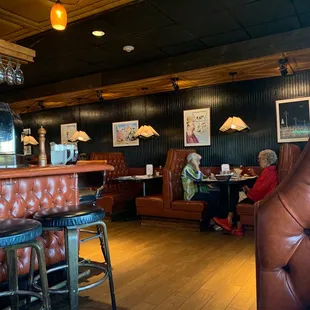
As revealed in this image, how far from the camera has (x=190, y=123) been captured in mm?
6848

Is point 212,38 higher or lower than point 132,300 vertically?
higher

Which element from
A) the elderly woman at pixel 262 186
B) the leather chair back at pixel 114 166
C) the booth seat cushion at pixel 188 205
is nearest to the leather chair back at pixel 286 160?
the elderly woman at pixel 262 186

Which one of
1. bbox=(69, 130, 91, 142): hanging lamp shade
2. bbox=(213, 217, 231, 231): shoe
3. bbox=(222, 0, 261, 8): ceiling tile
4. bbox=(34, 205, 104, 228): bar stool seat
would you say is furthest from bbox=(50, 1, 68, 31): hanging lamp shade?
bbox=(69, 130, 91, 142): hanging lamp shade

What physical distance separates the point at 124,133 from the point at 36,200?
5520mm

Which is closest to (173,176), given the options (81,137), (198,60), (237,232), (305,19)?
(237,232)

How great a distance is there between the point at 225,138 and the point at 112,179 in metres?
2.56

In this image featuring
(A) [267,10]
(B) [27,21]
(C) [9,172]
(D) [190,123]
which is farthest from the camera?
(D) [190,123]

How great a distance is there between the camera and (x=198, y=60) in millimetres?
5730

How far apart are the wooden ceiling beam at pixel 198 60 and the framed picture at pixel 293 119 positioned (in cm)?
123

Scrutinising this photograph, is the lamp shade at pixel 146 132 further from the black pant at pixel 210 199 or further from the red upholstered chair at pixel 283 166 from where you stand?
the red upholstered chair at pixel 283 166

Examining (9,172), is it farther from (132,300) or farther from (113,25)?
(113,25)

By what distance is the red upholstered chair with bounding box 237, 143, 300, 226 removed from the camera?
4.23 m

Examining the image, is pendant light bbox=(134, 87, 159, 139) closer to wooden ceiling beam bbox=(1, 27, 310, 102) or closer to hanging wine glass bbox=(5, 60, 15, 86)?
wooden ceiling beam bbox=(1, 27, 310, 102)

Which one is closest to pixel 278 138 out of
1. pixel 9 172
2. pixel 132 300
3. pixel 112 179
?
pixel 112 179
